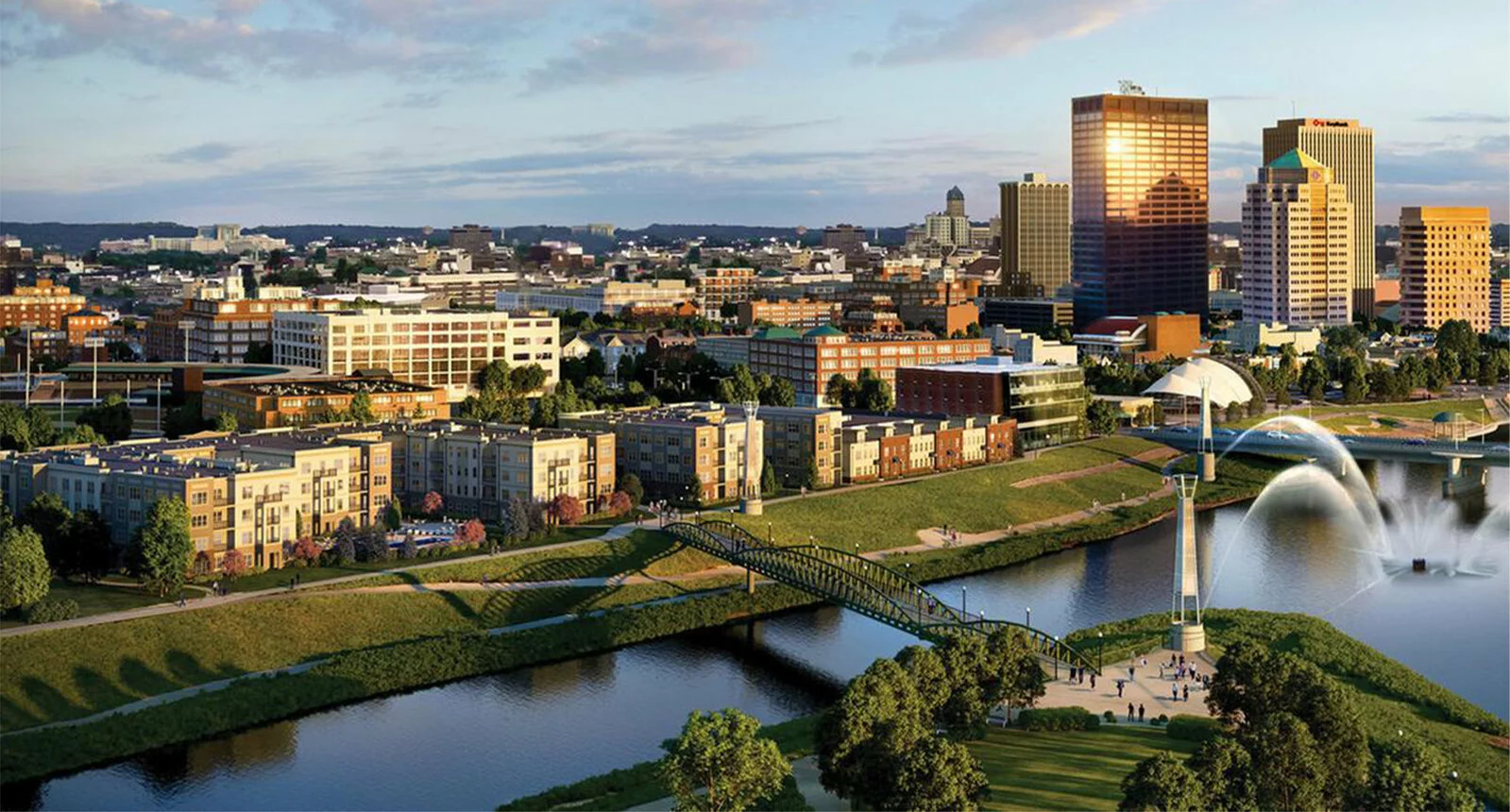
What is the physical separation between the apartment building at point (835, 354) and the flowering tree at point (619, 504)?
120ft

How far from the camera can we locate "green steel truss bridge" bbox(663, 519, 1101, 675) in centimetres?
4372

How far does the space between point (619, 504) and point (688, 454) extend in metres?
4.82

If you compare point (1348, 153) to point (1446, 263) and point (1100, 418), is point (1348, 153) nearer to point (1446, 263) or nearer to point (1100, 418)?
point (1446, 263)

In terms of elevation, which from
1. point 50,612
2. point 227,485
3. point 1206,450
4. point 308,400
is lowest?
point 50,612

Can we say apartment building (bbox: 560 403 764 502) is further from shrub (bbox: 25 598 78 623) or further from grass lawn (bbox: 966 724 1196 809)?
grass lawn (bbox: 966 724 1196 809)

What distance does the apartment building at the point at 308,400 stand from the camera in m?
73.9

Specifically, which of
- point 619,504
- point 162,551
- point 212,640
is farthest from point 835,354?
point 212,640

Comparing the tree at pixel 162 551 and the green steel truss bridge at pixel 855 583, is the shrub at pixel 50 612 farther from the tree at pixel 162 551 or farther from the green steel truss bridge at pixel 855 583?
the green steel truss bridge at pixel 855 583

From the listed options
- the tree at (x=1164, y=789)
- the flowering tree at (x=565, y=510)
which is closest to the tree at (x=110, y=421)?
the flowering tree at (x=565, y=510)

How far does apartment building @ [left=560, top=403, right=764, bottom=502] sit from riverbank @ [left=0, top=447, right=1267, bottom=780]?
9.21m

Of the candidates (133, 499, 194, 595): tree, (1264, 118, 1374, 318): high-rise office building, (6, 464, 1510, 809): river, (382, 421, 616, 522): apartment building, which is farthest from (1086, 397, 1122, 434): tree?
(1264, 118, 1374, 318): high-rise office building

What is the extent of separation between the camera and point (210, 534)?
49.2 m

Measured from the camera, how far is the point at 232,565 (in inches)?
1912

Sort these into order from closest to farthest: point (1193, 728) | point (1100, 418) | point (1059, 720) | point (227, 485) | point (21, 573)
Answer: point (1193, 728), point (1059, 720), point (21, 573), point (227, 485), point (1100, 418)
